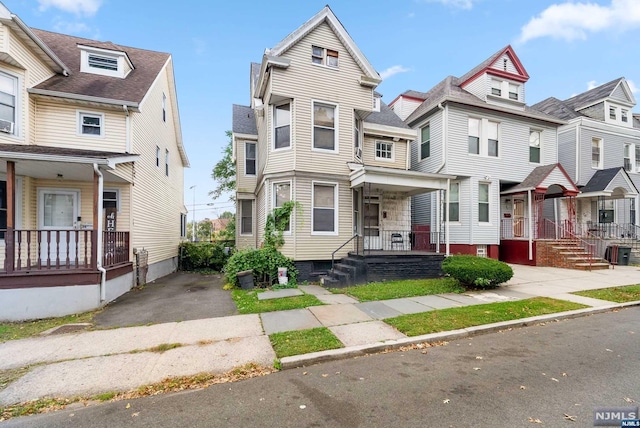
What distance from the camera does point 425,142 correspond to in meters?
15.5

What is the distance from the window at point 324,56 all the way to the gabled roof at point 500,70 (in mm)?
8610

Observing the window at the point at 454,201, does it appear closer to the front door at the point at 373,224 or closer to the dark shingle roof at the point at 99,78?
the front door at the point at 373,224

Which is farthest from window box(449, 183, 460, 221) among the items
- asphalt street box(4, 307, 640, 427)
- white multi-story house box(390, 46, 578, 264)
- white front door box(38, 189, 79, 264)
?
white front door box(38, 189, 79, 264)

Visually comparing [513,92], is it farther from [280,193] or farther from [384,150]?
[280,193]

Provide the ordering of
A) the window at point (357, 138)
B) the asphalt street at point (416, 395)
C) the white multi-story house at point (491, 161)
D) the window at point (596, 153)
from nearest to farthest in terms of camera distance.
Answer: the asphalt street at point (416, 395)
the window at point (357, 138)
the white multi-story house at point (491, 161)
the window at point (596, 153)

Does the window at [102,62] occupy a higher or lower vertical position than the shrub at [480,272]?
higher

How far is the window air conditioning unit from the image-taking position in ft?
28.7

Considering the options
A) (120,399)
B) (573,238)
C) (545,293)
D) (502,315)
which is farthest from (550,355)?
(573,238)

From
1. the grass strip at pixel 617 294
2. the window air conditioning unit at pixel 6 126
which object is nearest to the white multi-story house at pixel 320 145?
the grass strip at pixel 617 294

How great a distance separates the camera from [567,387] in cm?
353

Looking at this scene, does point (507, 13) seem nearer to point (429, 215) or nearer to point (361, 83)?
point (361, 83)

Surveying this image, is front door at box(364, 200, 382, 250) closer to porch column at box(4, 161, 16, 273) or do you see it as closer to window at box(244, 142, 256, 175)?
window at box(244, 142, 256, 175)

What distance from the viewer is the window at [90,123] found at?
33.5 ft

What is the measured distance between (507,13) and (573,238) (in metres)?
11.2
